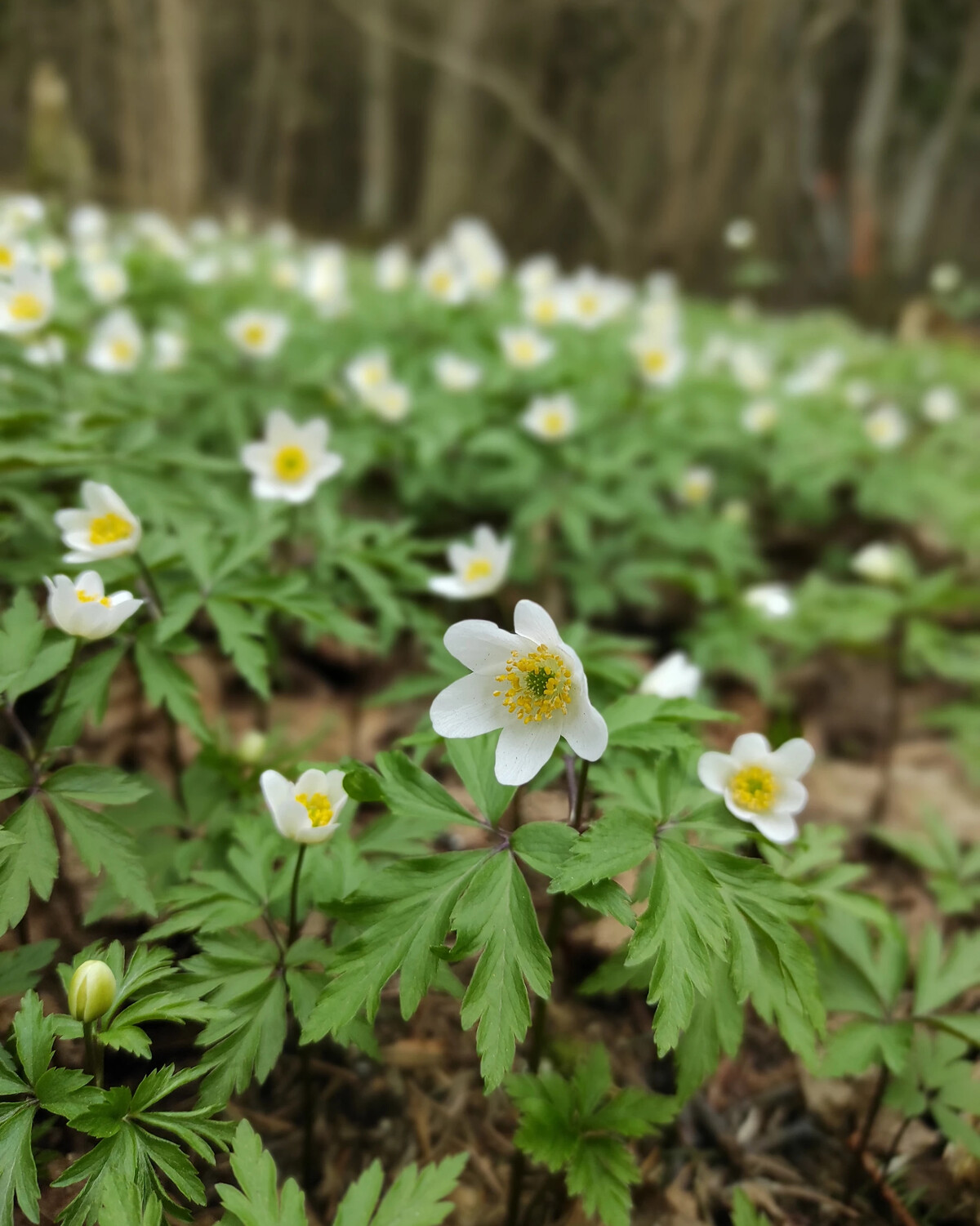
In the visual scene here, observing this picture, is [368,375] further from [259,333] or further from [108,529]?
[108,529]

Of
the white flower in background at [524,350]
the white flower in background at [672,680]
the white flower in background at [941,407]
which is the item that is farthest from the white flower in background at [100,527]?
the white flower in background at [941,407]

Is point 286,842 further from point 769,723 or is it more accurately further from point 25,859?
point 769,723

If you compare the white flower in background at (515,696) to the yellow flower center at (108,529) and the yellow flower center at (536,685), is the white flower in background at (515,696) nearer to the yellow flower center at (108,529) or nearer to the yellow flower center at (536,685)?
the yellow flower center at (536,685)

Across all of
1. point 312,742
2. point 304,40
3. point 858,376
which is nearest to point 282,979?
point 312,742

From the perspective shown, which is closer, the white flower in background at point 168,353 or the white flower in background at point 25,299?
the white flower in background at point 25,299

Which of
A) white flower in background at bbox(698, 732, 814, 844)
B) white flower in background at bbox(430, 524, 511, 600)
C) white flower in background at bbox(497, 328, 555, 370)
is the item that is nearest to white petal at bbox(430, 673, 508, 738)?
white flower in background at bbox(698, 732, 814, 844)

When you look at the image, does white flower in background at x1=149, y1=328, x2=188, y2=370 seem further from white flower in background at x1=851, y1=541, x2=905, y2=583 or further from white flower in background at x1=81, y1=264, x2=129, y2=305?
white flower in background at x1=851, y1=541, x2=905, y2=583

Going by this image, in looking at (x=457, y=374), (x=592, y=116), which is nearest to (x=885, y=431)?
(x=457, y=374)
